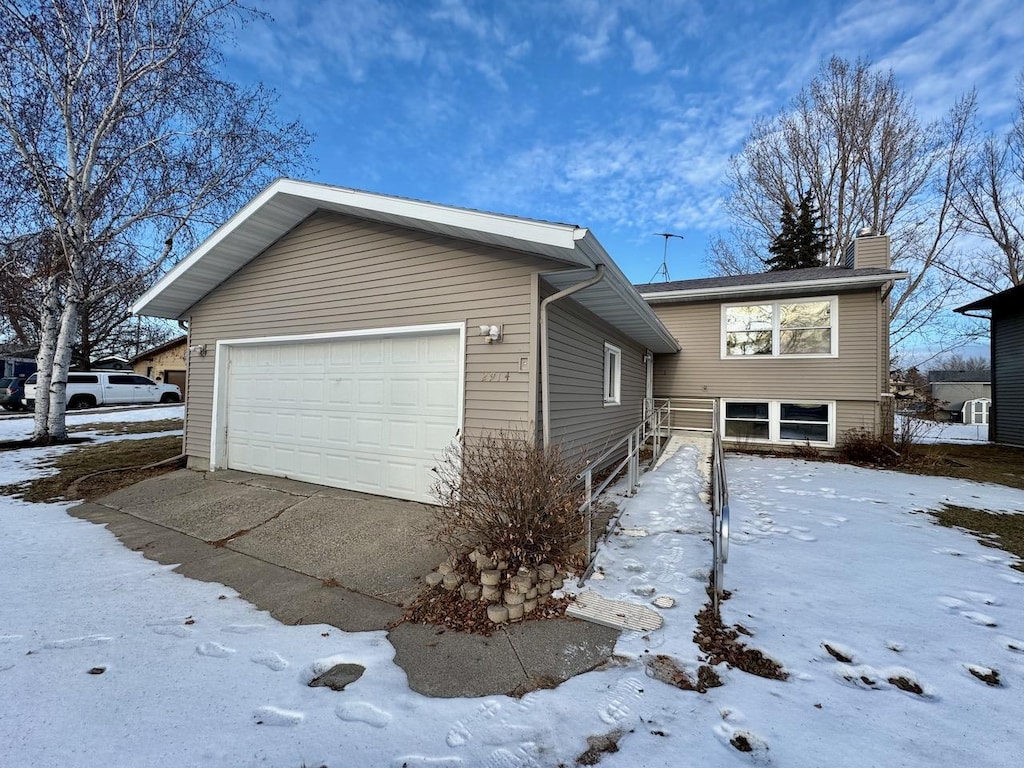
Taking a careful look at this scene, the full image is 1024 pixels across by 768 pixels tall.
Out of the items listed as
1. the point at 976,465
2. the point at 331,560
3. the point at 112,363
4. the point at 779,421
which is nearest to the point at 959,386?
the point at 976,465

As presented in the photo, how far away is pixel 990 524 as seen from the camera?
17.4 feet

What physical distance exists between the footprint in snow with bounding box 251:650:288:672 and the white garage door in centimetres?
273

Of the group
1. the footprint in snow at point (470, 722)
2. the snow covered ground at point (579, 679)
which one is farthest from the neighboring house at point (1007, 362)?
the footprint in snow at point (470, 722)

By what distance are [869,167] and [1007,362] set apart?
9.19 metres

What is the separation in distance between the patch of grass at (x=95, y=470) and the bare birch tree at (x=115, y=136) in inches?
100

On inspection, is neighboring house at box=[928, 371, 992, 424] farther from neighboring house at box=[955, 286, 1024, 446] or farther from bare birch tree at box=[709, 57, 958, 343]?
neighboring house at box=[955, 286, 1024, 446]

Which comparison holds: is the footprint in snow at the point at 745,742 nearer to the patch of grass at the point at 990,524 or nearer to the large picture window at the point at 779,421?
the patch of grass at the point at 990,524

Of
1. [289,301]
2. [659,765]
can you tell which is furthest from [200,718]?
[289,301]

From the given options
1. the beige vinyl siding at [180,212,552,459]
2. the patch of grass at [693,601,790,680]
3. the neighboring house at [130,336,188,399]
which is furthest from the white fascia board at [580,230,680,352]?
the neighboring house at [130,336,188,399]

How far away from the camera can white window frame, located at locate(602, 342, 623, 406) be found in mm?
7766

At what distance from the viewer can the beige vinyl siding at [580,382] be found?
5.38m

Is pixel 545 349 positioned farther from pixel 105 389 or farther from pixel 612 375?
pixel 105 389

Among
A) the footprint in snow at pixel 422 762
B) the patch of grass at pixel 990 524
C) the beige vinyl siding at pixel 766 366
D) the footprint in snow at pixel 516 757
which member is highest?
the beige vinyl siding at pixel 766 366

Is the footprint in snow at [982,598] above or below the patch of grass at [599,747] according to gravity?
above
